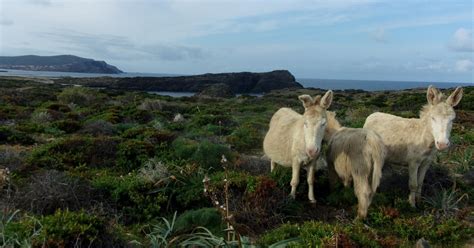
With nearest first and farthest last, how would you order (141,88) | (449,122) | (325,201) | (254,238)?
(254,238) → (449,122) → (325,201) → (141,88)

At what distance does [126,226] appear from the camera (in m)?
6.65

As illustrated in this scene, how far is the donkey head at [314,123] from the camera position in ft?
20.9

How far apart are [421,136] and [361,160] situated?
130cm

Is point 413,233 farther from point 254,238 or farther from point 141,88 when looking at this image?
point 141,88

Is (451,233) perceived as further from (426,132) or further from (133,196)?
(133,196)

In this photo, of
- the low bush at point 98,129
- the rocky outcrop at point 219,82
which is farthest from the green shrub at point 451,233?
the rocky outcrop at point 219,82

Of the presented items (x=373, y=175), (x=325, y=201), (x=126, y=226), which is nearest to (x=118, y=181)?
(x=126, y=226)

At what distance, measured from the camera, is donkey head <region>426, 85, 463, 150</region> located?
652 centimetres

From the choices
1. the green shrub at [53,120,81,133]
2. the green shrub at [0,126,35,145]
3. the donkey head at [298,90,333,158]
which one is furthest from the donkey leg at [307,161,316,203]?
the green shrub at [53,120,81,133]

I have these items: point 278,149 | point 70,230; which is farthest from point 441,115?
point 70,230

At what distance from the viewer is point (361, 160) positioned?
22.1 ft

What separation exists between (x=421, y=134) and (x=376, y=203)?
1.37m

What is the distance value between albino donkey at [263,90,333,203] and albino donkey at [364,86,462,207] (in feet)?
5.08

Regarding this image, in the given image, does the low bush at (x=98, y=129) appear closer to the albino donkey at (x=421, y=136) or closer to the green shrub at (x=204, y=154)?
the green shrub at (x=204, y=154)
